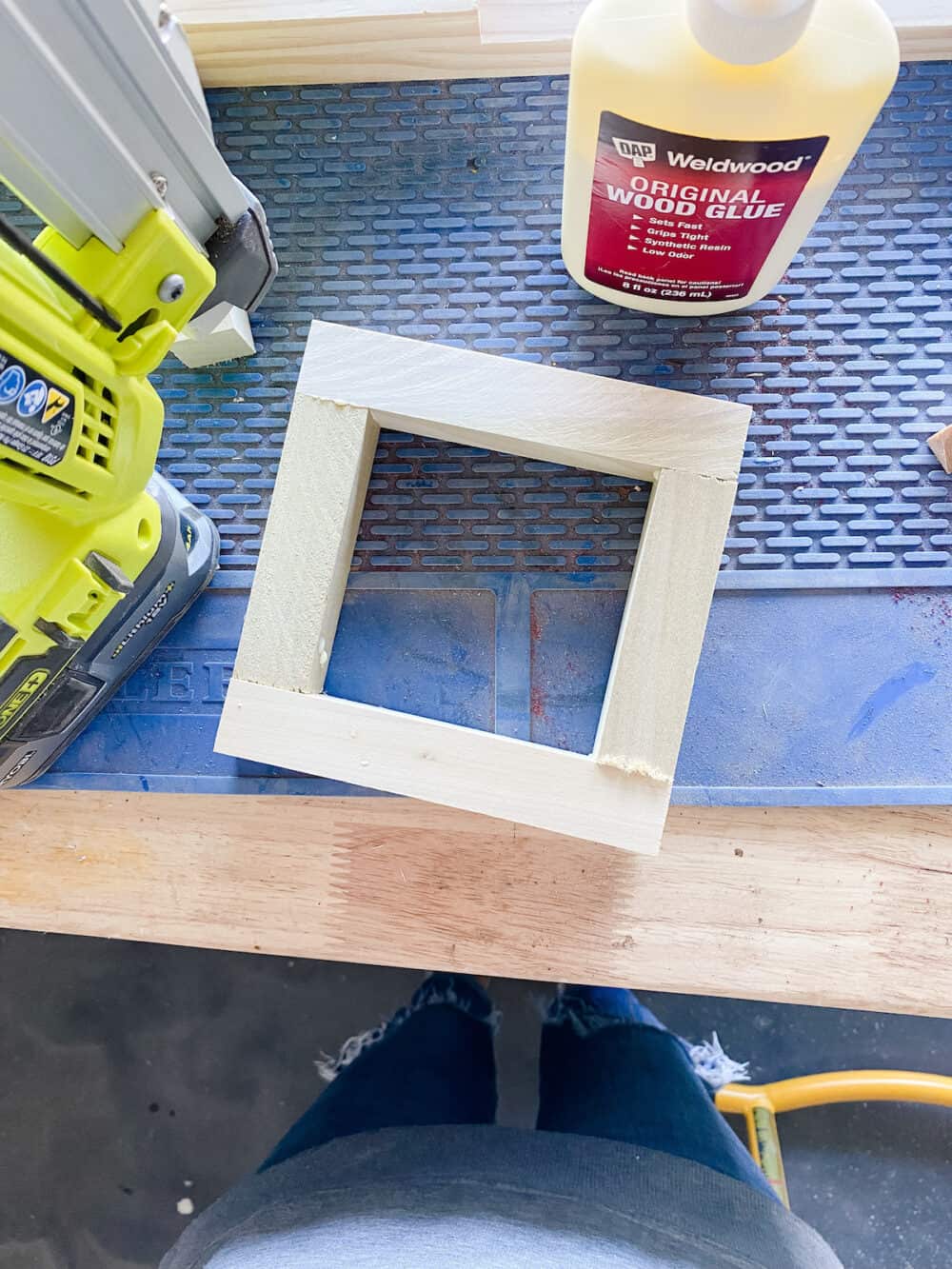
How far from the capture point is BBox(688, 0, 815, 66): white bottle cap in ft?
1.34

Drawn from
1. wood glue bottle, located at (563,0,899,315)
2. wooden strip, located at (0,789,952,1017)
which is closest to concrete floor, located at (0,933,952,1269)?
wooden strip, located at (0,789,952,1017)

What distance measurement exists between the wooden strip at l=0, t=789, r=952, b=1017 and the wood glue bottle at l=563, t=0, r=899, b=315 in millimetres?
409

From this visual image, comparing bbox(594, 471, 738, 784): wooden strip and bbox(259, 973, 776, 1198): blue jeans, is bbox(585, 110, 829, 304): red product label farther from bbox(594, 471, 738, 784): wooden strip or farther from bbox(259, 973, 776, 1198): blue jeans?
bbox(259, 973, 776, 1198): blue jeans

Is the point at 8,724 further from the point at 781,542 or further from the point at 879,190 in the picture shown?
the point at 879,190

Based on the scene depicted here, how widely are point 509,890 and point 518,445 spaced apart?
1.09 feet

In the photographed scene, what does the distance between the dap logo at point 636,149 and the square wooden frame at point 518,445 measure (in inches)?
5.4

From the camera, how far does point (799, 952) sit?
2.09ft

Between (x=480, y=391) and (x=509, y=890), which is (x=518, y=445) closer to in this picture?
(x=480, y=391)

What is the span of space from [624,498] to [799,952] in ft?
1.19

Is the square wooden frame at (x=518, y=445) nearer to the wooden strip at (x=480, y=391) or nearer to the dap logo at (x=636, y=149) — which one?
the wooden strip at (x=480, y=391)

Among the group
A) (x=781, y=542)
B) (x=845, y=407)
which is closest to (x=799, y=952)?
(x=781, y=542)

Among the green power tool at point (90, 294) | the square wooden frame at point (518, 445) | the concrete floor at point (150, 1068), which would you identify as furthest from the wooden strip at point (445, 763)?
the concrete floor at point (150, 1068)

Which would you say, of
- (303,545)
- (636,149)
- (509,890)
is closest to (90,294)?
(303,545)

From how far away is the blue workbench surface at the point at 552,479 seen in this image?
0.65 meters
